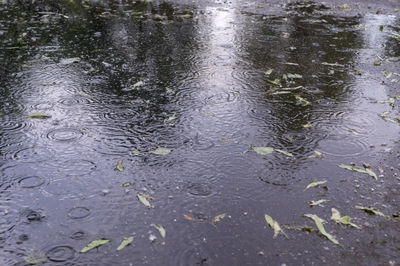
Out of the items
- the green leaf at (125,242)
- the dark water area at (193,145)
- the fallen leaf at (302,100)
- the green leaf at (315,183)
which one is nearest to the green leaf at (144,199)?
the dark water area at (193,145)

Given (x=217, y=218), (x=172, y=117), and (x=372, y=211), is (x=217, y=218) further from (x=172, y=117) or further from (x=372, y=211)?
(x=172, y=117)

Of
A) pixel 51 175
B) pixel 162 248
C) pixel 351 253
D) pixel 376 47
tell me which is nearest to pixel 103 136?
pixel 51 175

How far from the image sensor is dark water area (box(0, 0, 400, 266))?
7.30 ft

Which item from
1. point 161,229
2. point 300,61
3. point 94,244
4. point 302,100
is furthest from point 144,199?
point 300,61

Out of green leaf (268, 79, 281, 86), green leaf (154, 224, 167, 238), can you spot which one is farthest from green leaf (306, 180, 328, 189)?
green leaf (268, 79, 281, 86)

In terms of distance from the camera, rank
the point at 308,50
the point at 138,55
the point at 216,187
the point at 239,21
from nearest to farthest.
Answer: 1. the point at 216,187
2. the point at 138,55
3. the point at 308,50
4. the point at 239,21

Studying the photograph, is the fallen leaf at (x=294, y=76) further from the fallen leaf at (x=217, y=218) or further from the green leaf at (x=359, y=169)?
the fallen leaf at (x=217, y=218)

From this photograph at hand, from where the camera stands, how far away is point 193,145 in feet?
10.4

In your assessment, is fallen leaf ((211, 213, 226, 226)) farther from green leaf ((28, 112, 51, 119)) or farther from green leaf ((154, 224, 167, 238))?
green leaf ((28, 112, 51, 119))

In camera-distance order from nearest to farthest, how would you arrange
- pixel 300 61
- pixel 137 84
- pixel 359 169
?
pixel 359 169 → pixel 137 84 → pixel 300 61

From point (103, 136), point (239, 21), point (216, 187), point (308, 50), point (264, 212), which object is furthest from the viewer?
point (239, 21)

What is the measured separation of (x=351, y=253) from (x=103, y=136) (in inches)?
84.5

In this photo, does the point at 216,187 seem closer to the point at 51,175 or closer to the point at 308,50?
the point at 51,175

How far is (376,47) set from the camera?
19.7 feet
